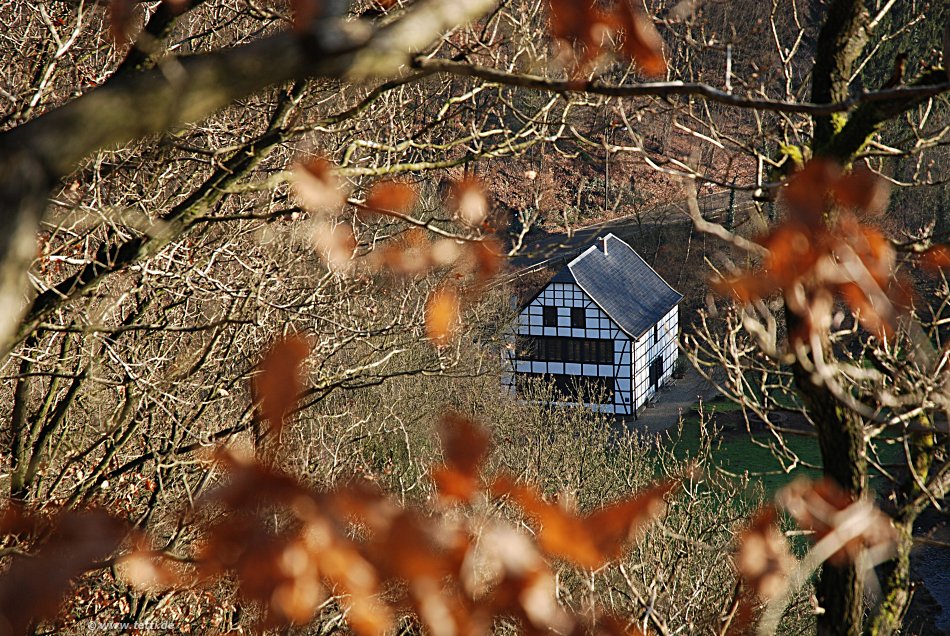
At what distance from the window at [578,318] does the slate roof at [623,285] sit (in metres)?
0.55

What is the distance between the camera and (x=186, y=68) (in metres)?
1.45

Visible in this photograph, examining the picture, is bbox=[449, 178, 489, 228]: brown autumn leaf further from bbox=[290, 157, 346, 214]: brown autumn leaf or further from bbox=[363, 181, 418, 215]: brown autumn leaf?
bbox=[290, 157, 346, 214]: brown autumn leaf

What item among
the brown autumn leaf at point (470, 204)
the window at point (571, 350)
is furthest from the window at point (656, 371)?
the brown autumn leaf at point (470, 204)

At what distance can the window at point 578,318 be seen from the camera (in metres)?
25.3

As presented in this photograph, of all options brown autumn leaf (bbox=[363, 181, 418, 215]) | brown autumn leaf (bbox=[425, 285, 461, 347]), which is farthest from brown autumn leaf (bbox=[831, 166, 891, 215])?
brown autumn leaf (bbox=[425, 285, 461, 347])

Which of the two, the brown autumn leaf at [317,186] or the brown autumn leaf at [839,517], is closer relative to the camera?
the brown autumn leaf at [839,517]

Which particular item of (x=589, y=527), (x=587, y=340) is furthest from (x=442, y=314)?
(x=587, y=340)

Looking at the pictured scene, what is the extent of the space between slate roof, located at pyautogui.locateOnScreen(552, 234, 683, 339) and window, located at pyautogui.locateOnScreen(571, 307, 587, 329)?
0.55 meters

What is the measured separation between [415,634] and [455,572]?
4422 millimetres

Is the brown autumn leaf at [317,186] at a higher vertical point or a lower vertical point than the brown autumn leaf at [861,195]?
lower

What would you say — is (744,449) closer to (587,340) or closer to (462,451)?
(587,340)

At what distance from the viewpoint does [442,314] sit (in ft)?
24.1

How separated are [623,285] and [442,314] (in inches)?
818

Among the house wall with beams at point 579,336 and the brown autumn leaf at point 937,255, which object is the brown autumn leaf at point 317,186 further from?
the house wall with beams at point 579,336
